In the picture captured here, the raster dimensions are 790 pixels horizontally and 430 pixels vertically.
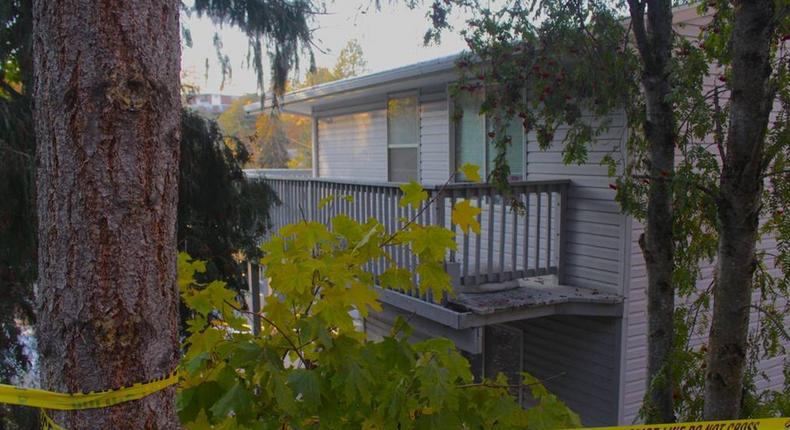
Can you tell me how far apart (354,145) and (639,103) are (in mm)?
7453

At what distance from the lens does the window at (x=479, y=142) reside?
26.1 ft

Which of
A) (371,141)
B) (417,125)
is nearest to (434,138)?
(417,125)

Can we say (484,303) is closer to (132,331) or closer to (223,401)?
(223,401)

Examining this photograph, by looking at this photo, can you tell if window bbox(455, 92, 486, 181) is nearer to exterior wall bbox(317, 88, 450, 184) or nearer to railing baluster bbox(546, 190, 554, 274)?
exterior wall bbox(317, 88, 450, 184)

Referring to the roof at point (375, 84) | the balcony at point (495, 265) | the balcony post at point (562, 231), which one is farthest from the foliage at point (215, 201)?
the balcony post at point (562, 231)

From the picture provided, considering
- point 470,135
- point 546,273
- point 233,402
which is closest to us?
point 233,402

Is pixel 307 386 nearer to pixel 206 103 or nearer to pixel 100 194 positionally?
pixel 100 194

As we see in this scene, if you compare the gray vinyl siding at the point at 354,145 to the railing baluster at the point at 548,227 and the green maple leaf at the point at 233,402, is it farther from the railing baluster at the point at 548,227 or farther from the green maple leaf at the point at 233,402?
the green maple leaf at the point at 233,402

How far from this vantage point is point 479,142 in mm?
8719

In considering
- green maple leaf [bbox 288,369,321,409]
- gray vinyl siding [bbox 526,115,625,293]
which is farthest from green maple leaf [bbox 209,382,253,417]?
gray vinyl siding [bbox 526,115,625,293]

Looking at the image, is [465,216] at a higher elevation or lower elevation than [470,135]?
lower

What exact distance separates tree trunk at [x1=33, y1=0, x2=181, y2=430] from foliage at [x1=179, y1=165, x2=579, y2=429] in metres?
0.53

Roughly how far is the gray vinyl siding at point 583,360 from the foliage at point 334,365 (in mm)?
4580

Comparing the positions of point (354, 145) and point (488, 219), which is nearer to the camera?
point (488, 219)
